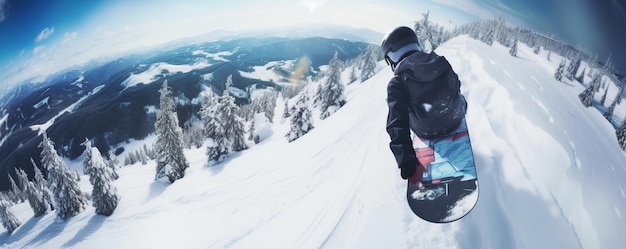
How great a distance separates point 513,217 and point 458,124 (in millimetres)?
1777

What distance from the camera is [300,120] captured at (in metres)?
32.7

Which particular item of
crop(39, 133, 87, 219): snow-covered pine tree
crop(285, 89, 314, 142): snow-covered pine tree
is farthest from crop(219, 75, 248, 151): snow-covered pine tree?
crop(39, 133, 87, 219): snow-covered pine tree

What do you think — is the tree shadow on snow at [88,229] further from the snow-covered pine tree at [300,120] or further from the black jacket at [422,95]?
the black jacket at [422,95]

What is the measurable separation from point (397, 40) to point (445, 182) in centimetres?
236

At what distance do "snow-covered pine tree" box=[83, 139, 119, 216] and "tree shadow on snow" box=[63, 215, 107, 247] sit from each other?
2.22 ft

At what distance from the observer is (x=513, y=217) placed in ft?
11.4

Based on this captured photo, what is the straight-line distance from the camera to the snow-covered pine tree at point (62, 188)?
27.9 m

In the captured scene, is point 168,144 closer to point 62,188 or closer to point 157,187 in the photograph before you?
point 157,187

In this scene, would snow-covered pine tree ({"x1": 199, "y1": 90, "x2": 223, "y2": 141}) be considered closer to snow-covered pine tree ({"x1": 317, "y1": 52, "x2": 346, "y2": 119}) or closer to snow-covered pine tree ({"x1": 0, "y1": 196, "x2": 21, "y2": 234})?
snow-covered pine tree ({"x1": 317, "y1": 52, "x2": 346, "y2": 119})

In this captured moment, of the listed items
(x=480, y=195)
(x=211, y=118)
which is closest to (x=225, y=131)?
(x=211, y=118)

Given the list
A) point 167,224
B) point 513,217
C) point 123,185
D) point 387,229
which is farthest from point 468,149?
point 123,185

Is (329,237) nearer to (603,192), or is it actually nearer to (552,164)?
(552,164)

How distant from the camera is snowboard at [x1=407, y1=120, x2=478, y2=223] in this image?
354 centimetres

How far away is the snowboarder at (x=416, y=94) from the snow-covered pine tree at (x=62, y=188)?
1460 inches
